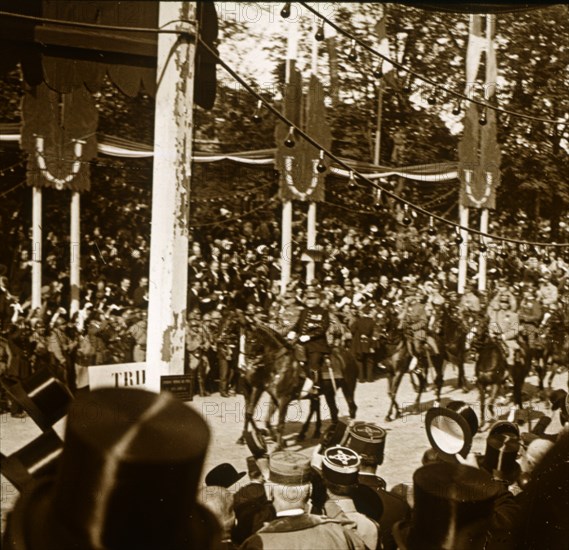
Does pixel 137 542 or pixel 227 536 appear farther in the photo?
pixel 227 536

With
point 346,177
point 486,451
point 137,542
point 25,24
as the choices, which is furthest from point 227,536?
point 25,24

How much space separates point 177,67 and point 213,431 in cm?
139

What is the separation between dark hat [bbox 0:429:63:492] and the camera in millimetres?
2375

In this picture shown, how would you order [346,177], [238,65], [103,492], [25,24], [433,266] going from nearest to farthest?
[103,492], [25,24], [238,65], [346,177], [433,266]

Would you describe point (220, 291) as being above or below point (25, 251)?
below

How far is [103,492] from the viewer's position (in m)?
1.92

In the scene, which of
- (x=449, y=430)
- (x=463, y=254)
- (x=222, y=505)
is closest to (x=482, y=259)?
(x=463, y=254)

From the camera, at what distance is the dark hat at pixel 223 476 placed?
2.61m

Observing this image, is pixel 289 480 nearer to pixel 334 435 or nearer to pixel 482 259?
pixel 334 435

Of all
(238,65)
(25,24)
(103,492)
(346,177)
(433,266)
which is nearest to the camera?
(103,492)

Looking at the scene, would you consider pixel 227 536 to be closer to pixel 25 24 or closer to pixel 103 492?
pixel 103 492

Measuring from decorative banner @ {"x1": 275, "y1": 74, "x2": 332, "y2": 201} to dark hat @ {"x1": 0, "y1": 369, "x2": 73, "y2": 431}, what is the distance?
1.11 metres

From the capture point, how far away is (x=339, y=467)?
273 centimetres

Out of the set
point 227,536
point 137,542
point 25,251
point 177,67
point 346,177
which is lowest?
point 227,536
